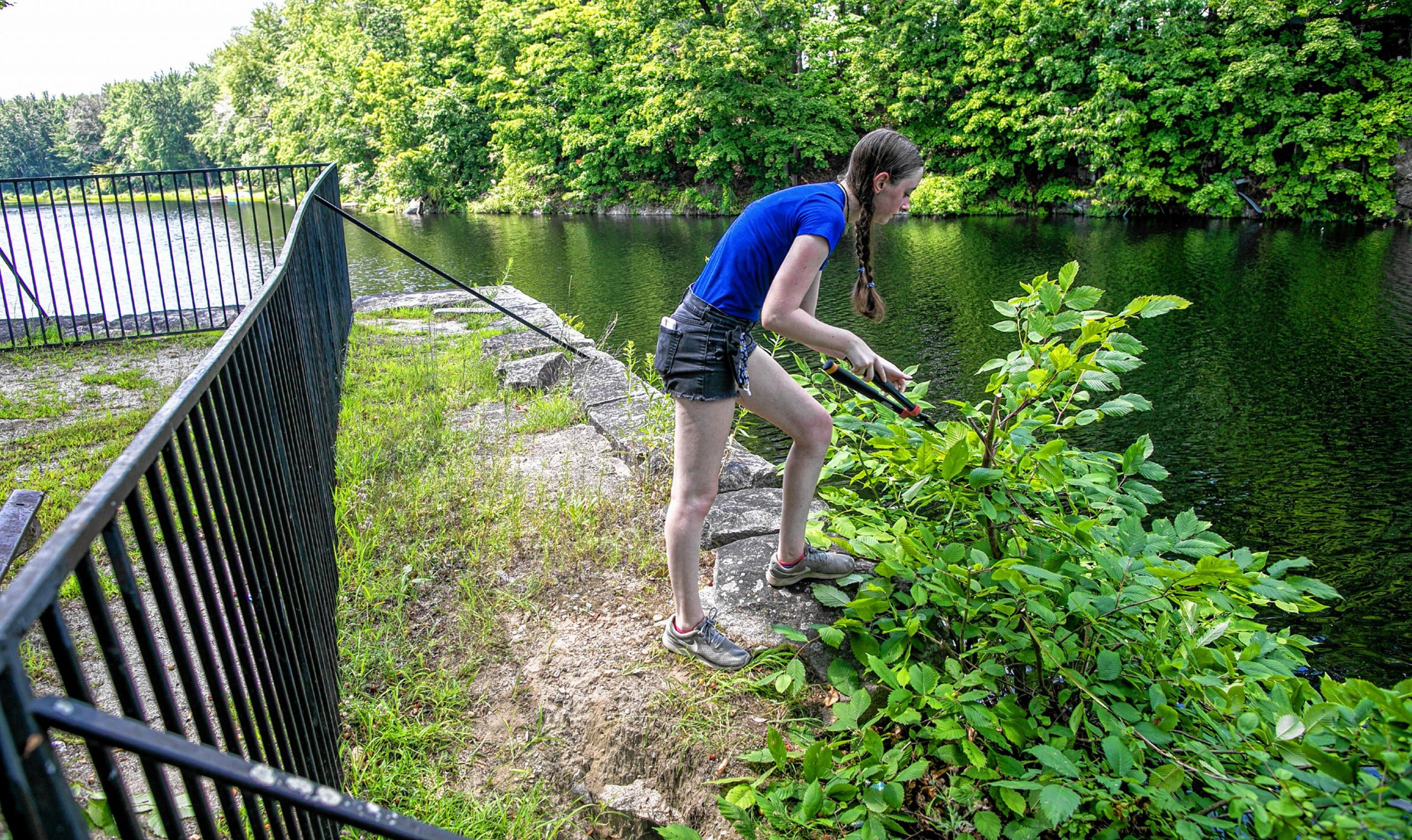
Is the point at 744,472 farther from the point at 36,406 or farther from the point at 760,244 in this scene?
the point at 36,406

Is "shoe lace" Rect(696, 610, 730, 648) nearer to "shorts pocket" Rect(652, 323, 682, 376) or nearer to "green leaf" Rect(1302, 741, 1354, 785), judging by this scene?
"shorts pocket" Rect(652, 323, 682, 376)

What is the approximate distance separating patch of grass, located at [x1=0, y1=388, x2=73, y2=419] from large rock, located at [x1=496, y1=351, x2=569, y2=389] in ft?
9.46

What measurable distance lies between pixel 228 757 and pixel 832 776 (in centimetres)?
186

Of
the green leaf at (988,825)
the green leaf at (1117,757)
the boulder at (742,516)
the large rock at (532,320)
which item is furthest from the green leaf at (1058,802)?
the large rock at (532,320)

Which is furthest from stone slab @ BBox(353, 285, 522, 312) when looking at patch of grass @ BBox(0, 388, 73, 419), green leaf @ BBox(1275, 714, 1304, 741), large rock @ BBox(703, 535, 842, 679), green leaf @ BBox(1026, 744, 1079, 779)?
green leaf @ BBox(1275, 714, 1304, 741)

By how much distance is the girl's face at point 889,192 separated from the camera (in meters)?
2.65

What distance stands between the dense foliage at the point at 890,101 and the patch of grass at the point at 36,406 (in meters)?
23.1

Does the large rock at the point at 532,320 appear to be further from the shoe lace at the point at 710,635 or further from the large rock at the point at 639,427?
the shoe lace at the point at 710,635

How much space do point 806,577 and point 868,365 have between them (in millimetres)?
882

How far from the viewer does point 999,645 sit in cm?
265

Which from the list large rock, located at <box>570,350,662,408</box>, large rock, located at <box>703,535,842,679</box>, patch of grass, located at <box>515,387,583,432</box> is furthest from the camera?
large rock, located at <box>570,350,662,408</box>

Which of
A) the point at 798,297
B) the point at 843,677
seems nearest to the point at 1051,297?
the point at 798,297

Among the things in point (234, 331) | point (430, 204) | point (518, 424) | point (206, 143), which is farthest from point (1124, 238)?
point (206, 143)

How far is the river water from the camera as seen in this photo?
5.45 m
